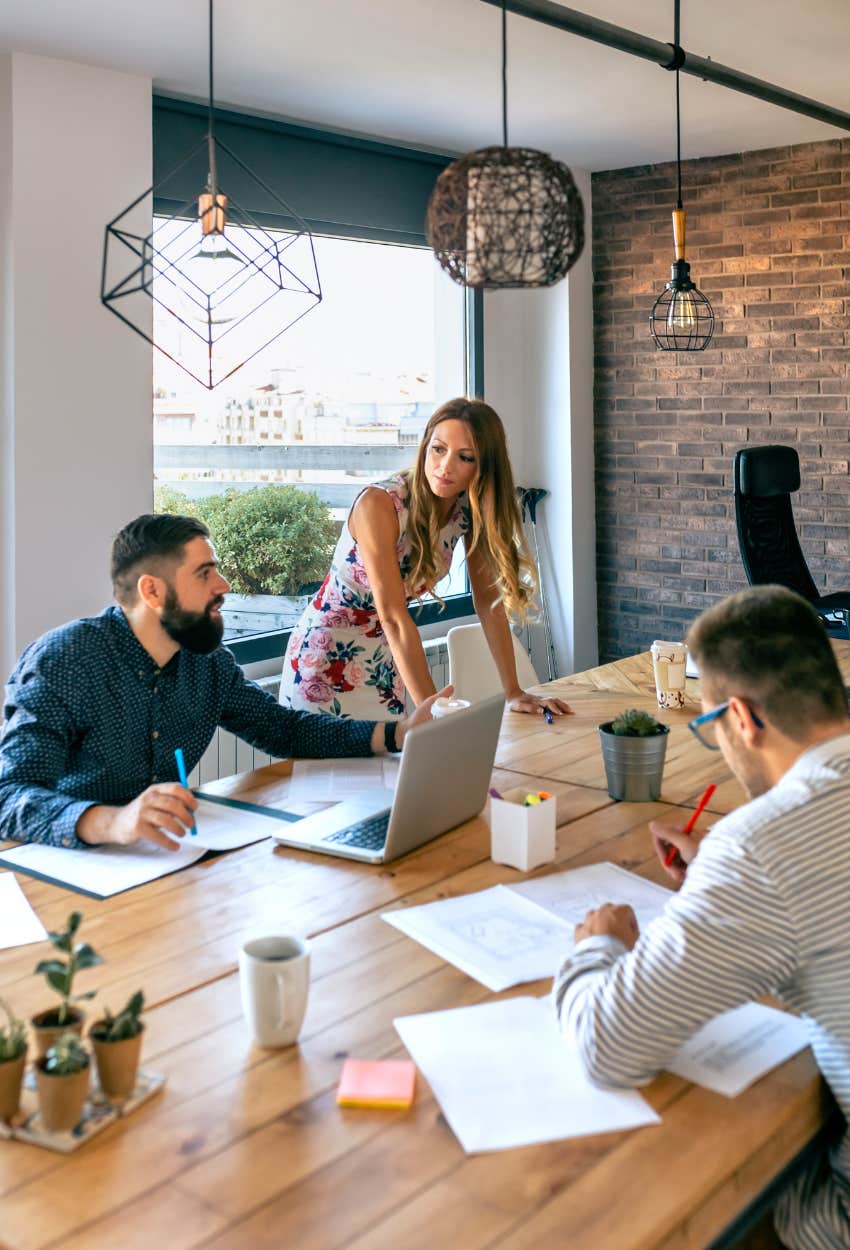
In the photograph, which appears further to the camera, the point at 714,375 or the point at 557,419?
the point at 557,419

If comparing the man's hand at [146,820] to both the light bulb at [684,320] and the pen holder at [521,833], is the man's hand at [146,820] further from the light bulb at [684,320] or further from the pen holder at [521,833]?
the light bulb at [684,320]

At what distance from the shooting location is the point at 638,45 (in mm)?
3094

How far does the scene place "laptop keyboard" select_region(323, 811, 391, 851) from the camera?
212cm

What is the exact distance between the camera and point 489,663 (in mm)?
3686

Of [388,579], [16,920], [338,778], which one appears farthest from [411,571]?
[16,920]

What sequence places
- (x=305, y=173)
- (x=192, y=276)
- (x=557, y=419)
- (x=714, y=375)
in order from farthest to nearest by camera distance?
(x=557, y=419), (x=714, y=375), (x=305, y=173), (x=192, y=276)

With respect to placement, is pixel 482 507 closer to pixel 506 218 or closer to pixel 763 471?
pixel 506 218

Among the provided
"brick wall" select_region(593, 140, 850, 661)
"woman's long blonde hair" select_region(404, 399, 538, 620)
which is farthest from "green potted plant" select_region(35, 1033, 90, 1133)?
"brick wall" select_region(593, 140, 850, 661)

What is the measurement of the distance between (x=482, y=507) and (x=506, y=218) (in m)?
1.26

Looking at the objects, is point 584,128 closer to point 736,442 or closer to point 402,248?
point 402,248

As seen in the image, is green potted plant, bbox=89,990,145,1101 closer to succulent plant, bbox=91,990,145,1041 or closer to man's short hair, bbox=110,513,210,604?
succulent plant, bbox=91,990,145,1041

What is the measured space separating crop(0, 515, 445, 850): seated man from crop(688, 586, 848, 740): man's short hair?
1.08 m

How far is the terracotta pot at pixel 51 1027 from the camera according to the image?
1.28 m

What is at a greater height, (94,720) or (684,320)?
(684,320)
